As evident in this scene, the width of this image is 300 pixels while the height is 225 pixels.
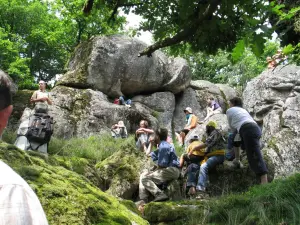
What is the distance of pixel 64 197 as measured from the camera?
3086 millimetres

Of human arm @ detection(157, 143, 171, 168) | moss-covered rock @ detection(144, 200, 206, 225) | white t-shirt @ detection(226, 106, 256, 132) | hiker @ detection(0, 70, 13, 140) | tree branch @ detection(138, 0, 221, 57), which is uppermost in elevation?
tree branch @ detection(138, 0, 221, 57)

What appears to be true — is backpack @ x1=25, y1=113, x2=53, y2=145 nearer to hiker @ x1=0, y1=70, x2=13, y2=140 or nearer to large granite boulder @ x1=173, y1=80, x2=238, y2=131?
hiker @ x1=0, y1=70, x2=13, y2=140

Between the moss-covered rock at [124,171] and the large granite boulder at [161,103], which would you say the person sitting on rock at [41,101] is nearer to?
the moss-covered rock at [124,171]

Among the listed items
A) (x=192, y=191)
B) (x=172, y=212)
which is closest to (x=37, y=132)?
(x=192, y=191)

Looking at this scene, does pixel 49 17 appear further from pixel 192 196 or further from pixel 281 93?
pixel 192 196

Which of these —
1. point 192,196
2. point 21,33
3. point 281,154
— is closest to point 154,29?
point 192,196

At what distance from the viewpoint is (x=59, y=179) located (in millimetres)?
3564

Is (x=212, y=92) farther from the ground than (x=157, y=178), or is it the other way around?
(x=212, y=92)

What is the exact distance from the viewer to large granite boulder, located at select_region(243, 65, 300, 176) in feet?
31.8

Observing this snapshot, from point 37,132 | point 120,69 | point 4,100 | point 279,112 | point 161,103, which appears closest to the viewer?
point 4,100

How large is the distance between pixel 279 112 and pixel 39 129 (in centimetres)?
759

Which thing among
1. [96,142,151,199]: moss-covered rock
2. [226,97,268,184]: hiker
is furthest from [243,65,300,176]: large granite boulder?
[96,142,151,199]: moss-covered rock

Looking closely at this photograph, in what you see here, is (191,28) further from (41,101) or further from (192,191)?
(41,101)

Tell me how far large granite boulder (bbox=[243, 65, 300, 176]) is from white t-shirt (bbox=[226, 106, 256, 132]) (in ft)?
7.38
